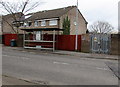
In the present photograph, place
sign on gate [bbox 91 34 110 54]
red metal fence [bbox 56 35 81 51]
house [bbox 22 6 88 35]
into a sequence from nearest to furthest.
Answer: sign on gate [bbox 91 34 110 54] < red metal fence [bbox 56 35 81 51] < house [bbox 22 6 88 35]

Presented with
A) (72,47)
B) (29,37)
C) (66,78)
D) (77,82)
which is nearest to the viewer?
(77,82)

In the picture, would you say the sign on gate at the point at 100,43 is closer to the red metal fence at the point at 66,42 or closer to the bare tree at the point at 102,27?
the red metal fence at the point at 66,42

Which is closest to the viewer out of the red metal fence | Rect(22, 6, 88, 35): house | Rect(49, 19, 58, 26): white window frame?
the red metal fence

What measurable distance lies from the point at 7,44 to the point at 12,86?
2382 cm

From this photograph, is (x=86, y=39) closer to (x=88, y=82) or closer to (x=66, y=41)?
(x=66, y=41)

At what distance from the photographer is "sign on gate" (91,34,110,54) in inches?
674

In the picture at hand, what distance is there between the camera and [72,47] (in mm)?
19750

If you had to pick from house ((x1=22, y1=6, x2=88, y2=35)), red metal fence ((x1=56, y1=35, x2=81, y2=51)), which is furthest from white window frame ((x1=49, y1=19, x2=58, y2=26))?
red metal fence ((x1=56, y1=35, x2=81, y2=51))

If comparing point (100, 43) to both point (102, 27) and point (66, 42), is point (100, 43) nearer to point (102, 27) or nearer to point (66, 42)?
point (66, 42)

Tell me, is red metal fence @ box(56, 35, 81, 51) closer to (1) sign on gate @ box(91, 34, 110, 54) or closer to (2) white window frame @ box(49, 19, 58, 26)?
(1) sign on gate @ box(91, 34, 110, 54)

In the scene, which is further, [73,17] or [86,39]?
[73,17]

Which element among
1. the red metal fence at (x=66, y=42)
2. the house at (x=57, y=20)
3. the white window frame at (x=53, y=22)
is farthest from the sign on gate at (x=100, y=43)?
the white window frame at (x=53, y=22)

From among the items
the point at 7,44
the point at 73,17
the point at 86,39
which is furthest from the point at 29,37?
the point at 73,17

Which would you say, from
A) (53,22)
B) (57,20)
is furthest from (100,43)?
(53,22)
